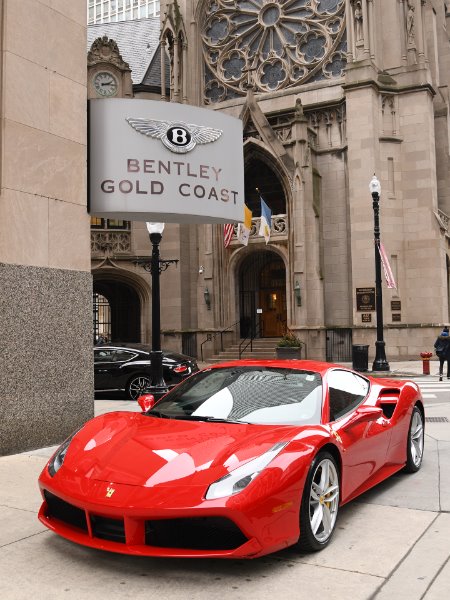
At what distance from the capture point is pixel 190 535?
3729 mm

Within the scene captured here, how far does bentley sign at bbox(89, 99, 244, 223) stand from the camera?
8.91 metres

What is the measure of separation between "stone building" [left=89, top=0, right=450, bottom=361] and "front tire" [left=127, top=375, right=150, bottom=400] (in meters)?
13.6

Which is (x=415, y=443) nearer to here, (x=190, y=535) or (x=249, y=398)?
(x=249, y=398)

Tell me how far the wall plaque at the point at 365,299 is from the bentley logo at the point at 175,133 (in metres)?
18.0

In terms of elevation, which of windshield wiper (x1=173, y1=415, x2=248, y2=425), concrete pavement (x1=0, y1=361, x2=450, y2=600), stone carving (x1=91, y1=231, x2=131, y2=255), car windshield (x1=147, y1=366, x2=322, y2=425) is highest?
stone carving (x1=91, y1=231, x2=131, y2=255)

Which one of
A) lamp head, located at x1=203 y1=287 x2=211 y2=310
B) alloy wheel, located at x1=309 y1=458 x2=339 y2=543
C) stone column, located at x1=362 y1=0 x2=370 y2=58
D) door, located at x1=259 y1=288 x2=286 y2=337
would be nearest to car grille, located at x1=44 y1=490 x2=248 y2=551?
alloy wheel, located at x1=309 y1=458 x2=339 y2=543

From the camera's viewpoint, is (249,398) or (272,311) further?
(272,311)

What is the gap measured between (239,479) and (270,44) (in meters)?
31.7

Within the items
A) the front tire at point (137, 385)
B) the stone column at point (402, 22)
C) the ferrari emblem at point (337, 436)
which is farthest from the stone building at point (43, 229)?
the stone column at point (402, 22)

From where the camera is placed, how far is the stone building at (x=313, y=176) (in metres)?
27.0

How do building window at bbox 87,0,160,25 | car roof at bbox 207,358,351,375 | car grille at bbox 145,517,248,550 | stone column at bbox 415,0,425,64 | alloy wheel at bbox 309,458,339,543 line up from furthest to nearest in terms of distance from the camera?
building window at bbox 87,0,160,25, stone column at bbox 415,0,425,64, car roof at bbox 207,358,351,375, alloy wheel at bbox 309,458,339,543, car grille at bbox 145,517,248,550

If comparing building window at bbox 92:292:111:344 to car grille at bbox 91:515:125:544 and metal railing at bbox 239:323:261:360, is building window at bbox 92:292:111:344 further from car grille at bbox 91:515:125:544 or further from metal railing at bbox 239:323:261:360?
car grille at bbox 91:515:125:544

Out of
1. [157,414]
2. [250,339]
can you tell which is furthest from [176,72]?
[157,414]

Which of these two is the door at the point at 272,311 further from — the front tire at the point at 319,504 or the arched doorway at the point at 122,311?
the front tire at the point at 319,504
